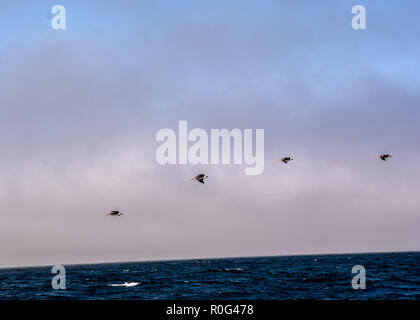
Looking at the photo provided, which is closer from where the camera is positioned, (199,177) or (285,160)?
(199,177)
